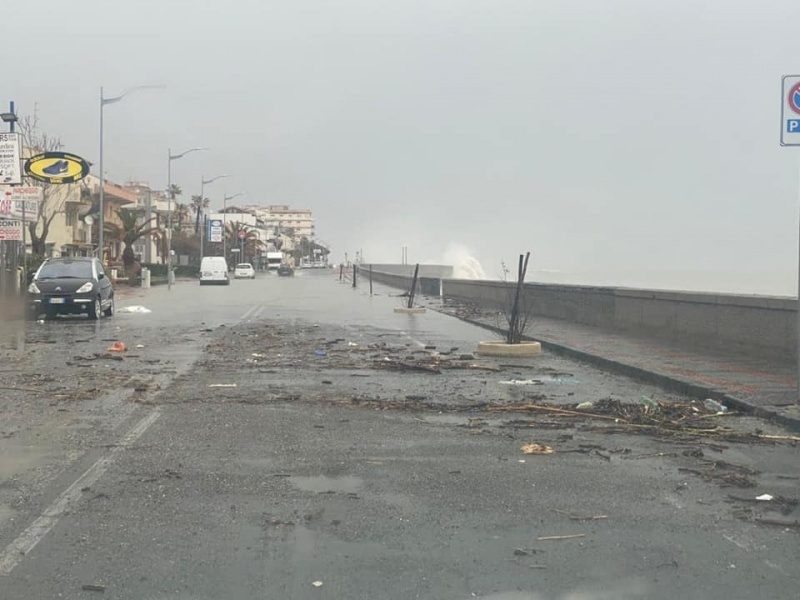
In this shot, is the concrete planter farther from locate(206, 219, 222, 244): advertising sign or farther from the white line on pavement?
locate(206, 219, 222, 244): advertising sign

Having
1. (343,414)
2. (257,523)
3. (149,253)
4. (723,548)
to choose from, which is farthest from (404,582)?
(149,253)

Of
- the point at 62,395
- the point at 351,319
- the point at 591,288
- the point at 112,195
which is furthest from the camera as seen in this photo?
the point at 112,195

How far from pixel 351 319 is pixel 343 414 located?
16.1m

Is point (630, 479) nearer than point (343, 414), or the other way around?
point (630, 479)

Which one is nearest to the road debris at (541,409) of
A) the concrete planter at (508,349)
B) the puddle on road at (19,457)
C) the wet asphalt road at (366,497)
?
the wet asphalt road at (366,497)

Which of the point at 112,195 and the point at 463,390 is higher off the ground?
the point at 112,195

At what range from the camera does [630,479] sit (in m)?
6.57

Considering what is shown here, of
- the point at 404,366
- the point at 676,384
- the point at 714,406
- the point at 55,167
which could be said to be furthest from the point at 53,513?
the point at 55,167

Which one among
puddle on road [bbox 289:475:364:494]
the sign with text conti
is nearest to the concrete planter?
the sign with text conti

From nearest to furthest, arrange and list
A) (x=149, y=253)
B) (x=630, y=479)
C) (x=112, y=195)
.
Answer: (x=630, y=479)
(x=112, y=195)
(x=149, y=253)

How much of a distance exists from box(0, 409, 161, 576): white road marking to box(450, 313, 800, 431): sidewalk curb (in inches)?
257

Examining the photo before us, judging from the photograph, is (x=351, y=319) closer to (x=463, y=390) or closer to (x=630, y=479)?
(x=463, y=390)

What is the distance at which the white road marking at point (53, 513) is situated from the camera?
474cm

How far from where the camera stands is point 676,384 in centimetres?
1138
